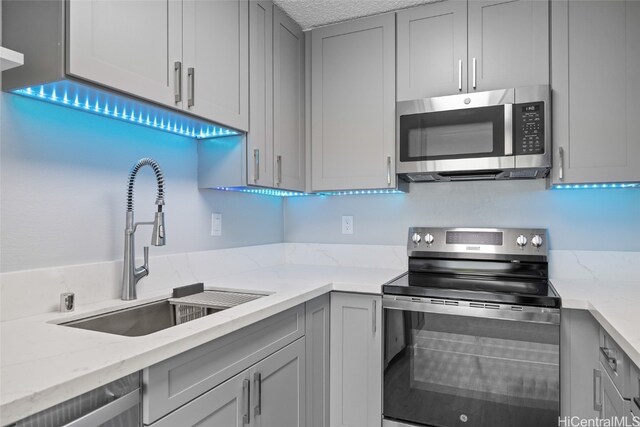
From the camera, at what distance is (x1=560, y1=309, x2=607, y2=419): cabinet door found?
A: 1.56 m

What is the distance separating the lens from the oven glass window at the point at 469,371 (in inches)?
63.8

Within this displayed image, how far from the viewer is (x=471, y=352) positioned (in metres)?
1.73

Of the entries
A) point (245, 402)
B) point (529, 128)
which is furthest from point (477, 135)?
point (245, 402)

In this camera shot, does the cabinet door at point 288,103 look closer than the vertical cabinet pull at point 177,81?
No

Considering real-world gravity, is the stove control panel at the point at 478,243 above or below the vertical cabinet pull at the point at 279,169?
below

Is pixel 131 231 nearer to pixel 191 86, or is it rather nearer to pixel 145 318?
pixel 145 318

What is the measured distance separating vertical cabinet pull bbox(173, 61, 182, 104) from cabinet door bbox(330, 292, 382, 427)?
3.78 feet

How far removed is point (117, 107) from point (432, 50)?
62.7 inches

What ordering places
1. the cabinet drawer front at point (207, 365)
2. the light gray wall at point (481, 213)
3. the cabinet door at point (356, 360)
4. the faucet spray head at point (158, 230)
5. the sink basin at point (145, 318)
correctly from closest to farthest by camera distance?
the cabinet drawer front at point (207, 365) < the sink basin at point (145, 318) < the faucet spray head at point (158, 230) < the cabinet door at point (356, 360) < the light gray wall at point (481, 213)

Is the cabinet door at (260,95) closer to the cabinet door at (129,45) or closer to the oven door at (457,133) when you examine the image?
the cabinet door at (129,45)

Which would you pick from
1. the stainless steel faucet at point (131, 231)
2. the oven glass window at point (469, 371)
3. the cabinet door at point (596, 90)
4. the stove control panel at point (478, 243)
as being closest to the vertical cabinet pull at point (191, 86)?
the stainless steel faucet at point (131, 231)

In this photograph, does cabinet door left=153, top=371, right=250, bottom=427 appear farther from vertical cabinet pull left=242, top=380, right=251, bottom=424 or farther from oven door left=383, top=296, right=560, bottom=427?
oven door left=383, top=296, right=560, bottom=427

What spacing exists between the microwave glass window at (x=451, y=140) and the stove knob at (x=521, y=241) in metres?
0.53

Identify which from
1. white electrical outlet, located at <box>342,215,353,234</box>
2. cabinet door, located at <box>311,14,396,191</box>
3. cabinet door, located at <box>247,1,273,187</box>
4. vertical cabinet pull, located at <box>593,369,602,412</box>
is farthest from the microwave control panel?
cabinet door, located at <box>247,1,273,187</box>
